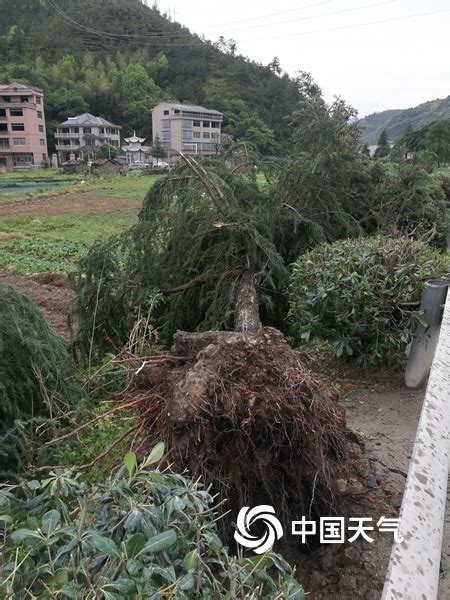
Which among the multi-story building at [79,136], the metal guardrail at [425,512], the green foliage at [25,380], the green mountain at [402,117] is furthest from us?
the green mountain at [402,117]

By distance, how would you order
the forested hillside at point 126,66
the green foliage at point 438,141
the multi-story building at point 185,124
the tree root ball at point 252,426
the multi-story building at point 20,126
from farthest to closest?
the forested hillside at point 126,66
the multi-story building at point 185,124
the multi-story building at point 20,126
the green foliage at point 438,141
the tree root ball at point 252,426

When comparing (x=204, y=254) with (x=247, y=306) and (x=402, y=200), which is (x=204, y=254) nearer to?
(x=247, y=306)

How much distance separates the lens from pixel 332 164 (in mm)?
6375

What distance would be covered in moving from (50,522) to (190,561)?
1.22 ft

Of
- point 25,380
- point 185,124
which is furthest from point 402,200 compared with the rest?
point 185,124

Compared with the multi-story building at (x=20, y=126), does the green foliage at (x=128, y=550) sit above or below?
below

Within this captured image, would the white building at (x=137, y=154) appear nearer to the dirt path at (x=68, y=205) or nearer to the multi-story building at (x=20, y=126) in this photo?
the multi-story building at (x=20, y=126)

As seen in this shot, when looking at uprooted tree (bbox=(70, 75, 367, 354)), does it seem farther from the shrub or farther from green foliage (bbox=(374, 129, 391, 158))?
green foliage (bbox=(374, 129, 391, 158))

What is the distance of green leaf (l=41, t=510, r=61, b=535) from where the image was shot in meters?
1.22

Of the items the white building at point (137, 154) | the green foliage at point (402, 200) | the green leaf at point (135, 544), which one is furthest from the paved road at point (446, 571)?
the white building at point (137, 154)

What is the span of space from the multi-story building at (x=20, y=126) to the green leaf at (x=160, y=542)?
203 ft

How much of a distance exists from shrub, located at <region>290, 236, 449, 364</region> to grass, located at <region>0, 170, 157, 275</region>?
231 inches

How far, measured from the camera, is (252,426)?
218 cm

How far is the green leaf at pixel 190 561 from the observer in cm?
114
